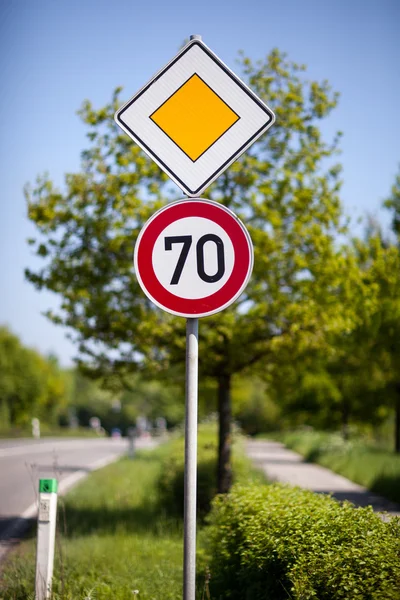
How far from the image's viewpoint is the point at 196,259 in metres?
3.03

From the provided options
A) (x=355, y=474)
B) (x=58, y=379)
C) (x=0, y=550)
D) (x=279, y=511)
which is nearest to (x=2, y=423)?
(x=58, y=379)

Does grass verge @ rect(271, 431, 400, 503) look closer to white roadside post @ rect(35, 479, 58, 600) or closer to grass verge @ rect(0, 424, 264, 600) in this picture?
grass verge @ rect(0, 424, 264, 600)

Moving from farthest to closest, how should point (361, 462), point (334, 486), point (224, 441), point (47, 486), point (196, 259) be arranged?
point (361, 462), point (334, 486), point (224, 441), point (47, 486), point (196, 259)

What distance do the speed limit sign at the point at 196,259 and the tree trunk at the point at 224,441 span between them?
6596 millimetres

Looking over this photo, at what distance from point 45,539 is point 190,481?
2094 mm

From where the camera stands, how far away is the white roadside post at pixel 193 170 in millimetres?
3012

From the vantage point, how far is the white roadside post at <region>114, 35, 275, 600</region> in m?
3.01

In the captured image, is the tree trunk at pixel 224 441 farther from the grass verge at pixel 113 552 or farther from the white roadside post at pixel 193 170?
the white roadside post at pixel 193 170

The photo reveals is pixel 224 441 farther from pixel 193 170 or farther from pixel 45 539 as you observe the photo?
pixel 193 170

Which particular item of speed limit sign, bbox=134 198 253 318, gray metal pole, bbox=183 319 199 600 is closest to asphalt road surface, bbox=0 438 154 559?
gray metal pole, bbox=183 319 199 600

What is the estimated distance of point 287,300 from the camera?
8.52 meters

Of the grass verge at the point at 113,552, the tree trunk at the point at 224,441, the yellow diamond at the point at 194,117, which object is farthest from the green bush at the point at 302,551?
the tree trunk at the point at 224,441

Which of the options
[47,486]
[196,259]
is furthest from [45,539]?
[196,259]

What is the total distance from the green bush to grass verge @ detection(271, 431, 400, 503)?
26.3 ft
